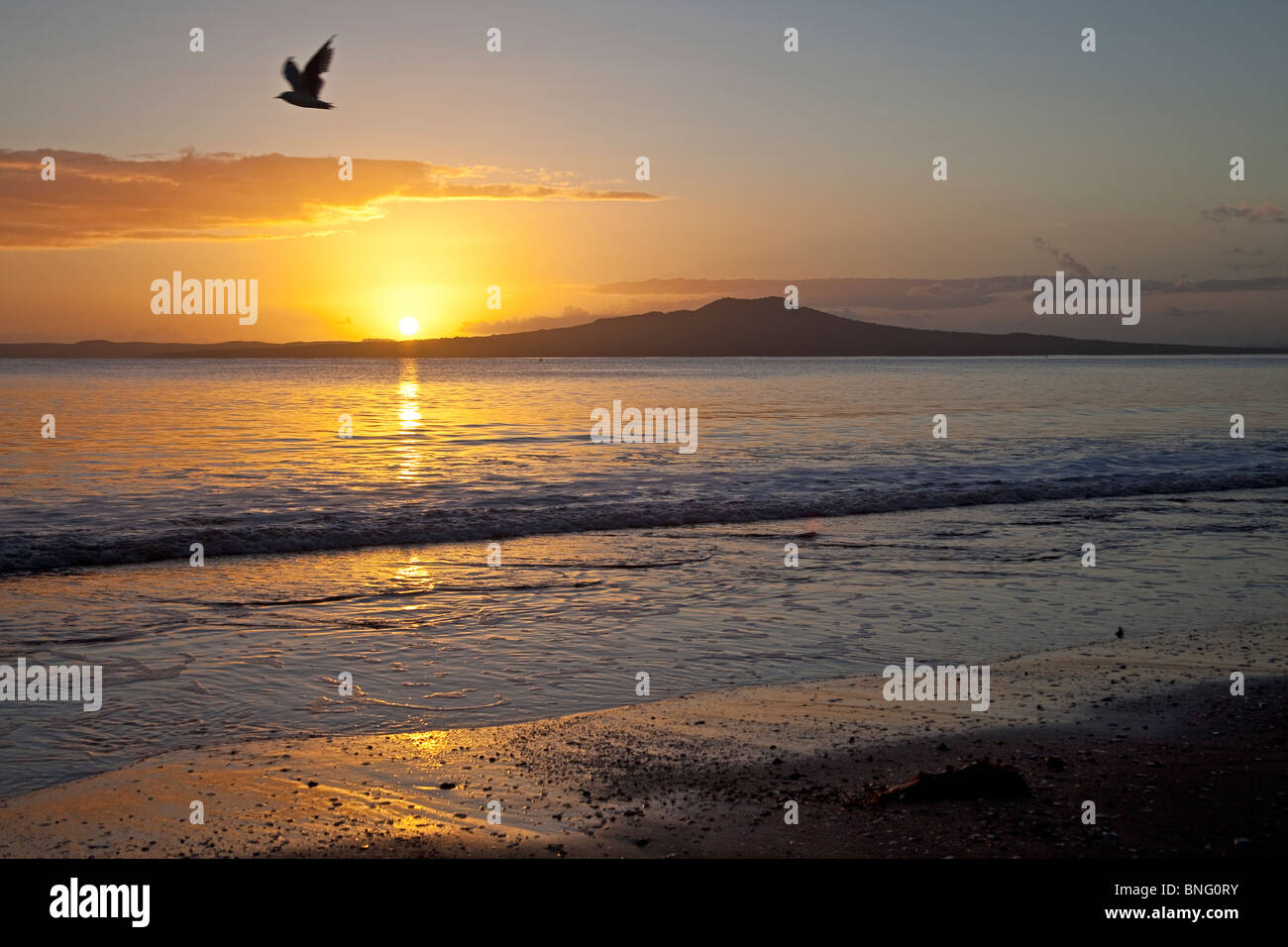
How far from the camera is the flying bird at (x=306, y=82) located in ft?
49.5

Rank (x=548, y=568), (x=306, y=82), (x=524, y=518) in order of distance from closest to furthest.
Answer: (x=548, y=568) < (x=306, y=82) < (x=524, y=518)

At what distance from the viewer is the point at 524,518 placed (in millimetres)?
18688

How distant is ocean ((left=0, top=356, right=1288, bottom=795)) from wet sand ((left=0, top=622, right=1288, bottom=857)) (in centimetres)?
60

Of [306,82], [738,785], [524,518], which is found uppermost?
[306,82]

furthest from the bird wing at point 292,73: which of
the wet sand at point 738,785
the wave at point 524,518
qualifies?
the wet sand at point 738,785

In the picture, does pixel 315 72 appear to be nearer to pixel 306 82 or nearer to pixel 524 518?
pixel 306 82

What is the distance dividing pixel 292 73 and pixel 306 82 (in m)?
0.25

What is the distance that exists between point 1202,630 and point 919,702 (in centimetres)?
380

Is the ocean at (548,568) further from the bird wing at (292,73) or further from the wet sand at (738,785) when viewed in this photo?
the bird wing at (292,73)

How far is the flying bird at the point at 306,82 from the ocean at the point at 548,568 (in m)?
6.69

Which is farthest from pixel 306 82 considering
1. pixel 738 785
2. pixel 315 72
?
pixel 738 785

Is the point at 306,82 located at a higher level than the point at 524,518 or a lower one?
higher

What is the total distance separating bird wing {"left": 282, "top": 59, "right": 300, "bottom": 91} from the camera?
15219 millimetres
